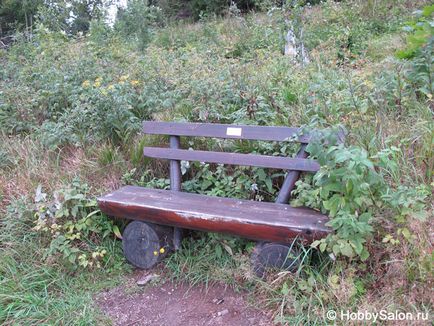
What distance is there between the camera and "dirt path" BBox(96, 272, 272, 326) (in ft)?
8.77

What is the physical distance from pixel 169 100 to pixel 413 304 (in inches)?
113

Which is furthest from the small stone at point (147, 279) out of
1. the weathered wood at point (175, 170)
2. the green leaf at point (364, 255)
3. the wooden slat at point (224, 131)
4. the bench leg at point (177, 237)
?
the green leaf at point (364, 255)

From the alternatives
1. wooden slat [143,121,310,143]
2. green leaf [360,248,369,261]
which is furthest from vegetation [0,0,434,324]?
wooden slat [143,121,310,143]

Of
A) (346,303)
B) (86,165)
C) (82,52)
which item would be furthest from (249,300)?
(82,52)

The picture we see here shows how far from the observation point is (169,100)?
4.21m

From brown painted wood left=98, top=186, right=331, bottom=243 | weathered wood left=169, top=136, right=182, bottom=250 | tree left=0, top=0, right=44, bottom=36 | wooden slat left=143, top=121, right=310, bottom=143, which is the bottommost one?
brown painted wood left=98, top=186, right=331, bottom=243

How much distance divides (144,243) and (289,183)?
46.9 inches

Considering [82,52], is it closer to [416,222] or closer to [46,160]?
[46,160]

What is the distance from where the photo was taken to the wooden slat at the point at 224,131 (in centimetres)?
313

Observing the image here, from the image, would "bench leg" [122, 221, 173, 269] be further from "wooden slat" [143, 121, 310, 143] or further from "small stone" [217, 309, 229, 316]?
"wooden slat" [143, 121, 310, 143]

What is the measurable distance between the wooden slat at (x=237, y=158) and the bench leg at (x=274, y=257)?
2.03ft

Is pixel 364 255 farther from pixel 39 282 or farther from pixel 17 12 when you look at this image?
pixel 17 12

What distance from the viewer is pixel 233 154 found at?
333 cm

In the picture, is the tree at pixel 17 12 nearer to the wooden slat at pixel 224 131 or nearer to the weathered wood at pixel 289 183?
the wooden slat at pixel 224 131
